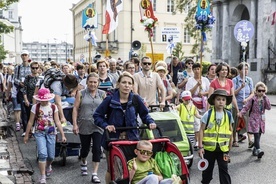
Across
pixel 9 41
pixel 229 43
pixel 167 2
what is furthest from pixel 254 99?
pixel 9 41

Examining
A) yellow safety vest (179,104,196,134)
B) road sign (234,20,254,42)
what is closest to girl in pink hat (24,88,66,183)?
yellow safety vest (179,104,196,134)

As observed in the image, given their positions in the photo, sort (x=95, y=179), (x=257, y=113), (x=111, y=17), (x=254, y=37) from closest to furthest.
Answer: (x=95, y=179)
(x=257, y=113)
(x=111, y=17)
(x=254, y=37)

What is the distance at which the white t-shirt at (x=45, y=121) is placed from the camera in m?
7.72

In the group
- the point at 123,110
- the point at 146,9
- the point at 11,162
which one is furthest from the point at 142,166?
the point at 146,9

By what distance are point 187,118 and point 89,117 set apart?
217 centimetres

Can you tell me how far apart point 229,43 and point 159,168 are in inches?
1116

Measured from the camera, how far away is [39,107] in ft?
25.6

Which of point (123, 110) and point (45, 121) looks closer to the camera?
point (123, 110)

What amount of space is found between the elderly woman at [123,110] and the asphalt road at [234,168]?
1881mm

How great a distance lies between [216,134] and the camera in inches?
267

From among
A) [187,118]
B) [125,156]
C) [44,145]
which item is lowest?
[44,145]

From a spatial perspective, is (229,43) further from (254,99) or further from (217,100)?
(217,100)

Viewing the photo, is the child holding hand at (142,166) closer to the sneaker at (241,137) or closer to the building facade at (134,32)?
the sneaker at (241,137)

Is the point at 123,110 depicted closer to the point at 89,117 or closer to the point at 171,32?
the point at 89,117
